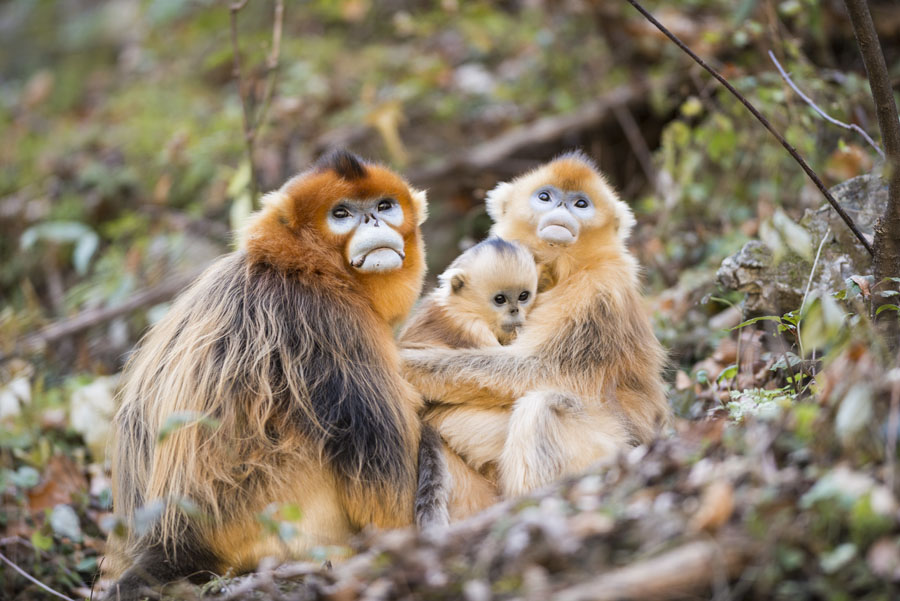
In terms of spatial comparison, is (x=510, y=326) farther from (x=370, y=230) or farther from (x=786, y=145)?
(x=786, y=145)

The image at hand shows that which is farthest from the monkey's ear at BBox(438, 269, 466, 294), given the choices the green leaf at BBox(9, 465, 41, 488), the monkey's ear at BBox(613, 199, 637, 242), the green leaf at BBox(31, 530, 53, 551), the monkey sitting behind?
the green leaf at BBox(9, 465, 41, 488)

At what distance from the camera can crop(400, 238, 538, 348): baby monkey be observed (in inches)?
140

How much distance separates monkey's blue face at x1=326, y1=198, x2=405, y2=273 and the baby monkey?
0.47m

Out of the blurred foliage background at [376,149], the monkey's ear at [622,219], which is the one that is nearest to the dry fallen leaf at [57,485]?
the blurred foliage background at [376,149]

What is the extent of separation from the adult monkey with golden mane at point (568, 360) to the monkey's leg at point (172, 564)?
92 centimetres

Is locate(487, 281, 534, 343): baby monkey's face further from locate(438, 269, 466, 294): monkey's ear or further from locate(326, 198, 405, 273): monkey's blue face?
locate(326, 198, 405, 273): monkey's blue face

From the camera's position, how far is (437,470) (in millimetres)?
3166

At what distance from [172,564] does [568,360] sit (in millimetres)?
1672

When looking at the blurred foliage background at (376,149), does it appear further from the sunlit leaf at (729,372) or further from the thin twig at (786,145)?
the thin twig at (786,145)

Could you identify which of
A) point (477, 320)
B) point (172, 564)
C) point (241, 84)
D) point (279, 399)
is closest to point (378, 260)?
point (279, 399)

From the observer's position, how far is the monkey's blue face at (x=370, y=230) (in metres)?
3.11

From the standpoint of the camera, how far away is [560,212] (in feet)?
11.9

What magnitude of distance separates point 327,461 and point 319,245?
31.4 inches

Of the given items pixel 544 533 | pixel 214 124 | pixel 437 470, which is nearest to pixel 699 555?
pixel 544 533
